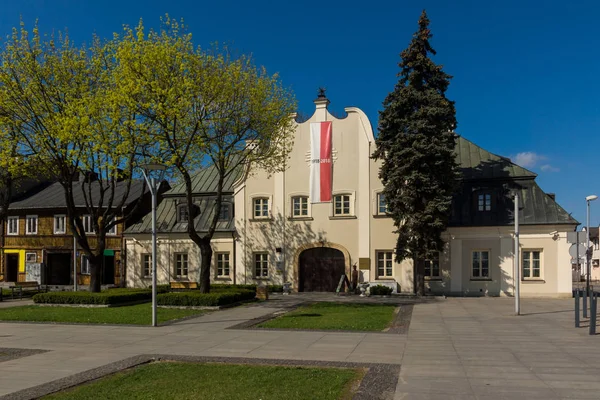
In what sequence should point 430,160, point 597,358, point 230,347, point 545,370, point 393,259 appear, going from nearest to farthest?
point 545,370
point 597,358
point 230,347
point 430,160
point 393,259

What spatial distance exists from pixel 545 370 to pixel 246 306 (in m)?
15.7

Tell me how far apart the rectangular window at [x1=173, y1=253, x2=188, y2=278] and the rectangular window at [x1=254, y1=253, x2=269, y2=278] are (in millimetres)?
4978

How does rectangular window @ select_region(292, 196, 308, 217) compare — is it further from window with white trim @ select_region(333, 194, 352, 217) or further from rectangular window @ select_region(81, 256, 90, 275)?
rectangular window @ select_region(81, 256, 90, 275)

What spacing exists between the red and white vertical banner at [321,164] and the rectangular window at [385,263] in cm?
456

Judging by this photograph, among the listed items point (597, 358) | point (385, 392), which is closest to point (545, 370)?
point (597, 358)

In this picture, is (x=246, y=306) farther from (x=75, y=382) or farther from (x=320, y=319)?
(x=75, y=382)

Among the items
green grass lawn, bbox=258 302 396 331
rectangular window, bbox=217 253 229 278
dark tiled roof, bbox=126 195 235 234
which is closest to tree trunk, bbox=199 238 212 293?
green grass lawn, bbox=258 302 396 331

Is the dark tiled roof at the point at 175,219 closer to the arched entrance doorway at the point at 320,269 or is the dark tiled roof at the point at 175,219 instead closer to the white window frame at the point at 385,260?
the arched entrance doorway at the point at 320,269

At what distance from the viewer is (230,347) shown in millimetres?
12875

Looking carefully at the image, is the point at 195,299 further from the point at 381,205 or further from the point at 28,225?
the point at 28,225

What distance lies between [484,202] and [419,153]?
6.00m

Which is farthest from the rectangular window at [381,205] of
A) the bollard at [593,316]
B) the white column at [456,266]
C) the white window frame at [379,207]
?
the bollard at [593,316]

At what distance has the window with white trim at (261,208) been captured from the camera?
33.4 meters

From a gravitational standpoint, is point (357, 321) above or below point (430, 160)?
below
